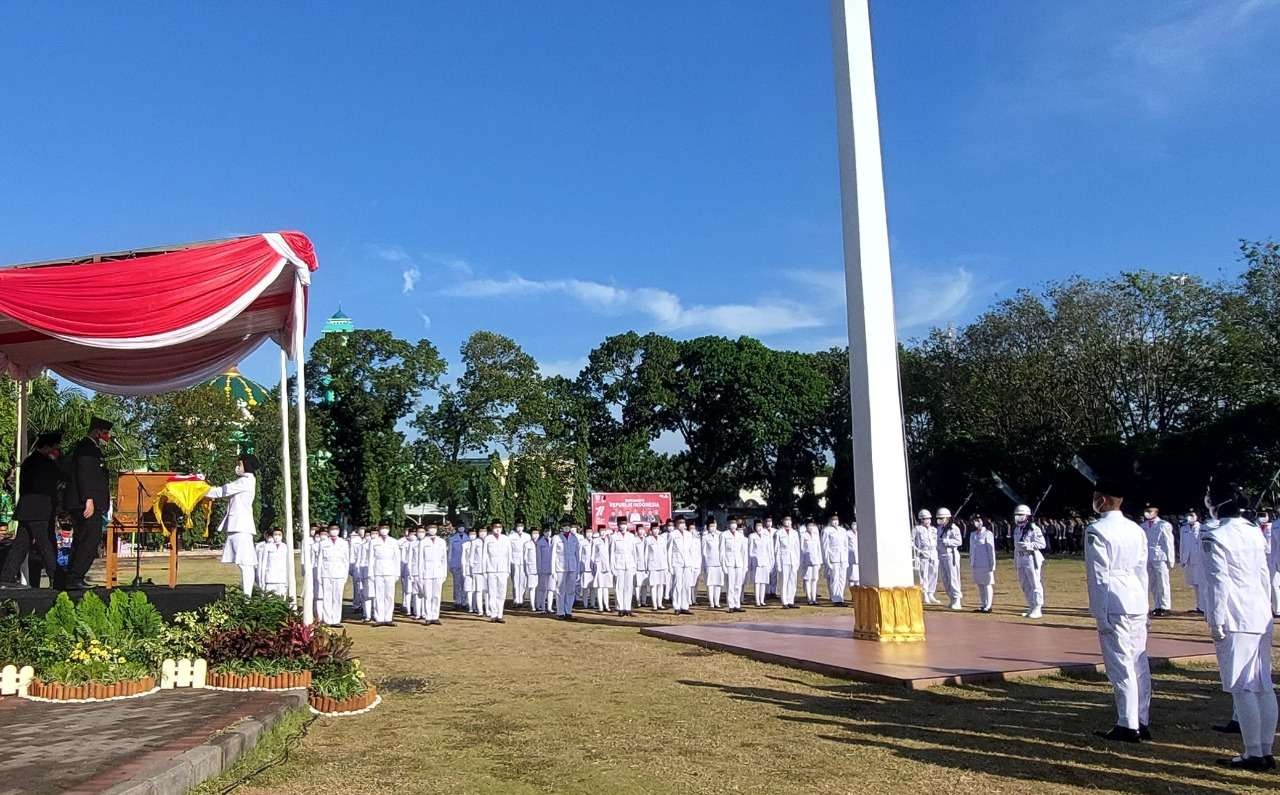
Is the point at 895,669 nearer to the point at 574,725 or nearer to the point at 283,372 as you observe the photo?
the point at 574,725

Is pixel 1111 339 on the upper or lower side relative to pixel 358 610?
upper

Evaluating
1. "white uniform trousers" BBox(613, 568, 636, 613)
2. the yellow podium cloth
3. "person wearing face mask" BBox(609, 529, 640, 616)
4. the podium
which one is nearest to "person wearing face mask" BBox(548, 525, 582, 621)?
"person wearing face mask" BBox(609, 529, 640, 616)

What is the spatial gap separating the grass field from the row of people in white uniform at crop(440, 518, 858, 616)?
18.7 feet

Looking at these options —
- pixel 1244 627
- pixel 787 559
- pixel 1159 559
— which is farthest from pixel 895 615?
pixel 787 559

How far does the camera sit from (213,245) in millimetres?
8875

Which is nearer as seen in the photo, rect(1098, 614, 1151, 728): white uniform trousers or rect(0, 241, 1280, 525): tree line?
rect(1098, 614, 1151, 728): white uniform trousers

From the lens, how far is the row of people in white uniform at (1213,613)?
5.73 meters

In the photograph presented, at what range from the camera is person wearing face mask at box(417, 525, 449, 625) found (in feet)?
51.7

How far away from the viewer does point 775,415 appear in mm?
41188

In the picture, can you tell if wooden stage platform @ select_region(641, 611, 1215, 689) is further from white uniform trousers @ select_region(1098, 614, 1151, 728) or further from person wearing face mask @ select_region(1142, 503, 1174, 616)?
person wearing face mask @ select_region(1142, 503, 1174, 616)

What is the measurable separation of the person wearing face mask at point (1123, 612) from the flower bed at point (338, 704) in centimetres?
546

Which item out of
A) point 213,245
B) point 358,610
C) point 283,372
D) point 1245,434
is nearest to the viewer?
point 213,245

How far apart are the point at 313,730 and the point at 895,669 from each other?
5082mm

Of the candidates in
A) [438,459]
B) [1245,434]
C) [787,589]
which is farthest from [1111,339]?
[438,459]
